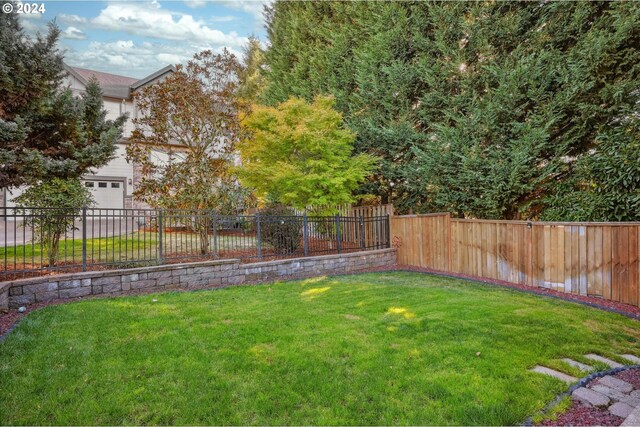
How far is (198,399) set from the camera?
2609mm

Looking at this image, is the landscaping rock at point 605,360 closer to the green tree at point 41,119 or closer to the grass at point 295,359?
the grass at point 295,359

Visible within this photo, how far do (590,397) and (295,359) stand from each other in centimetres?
232

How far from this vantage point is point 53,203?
6363 mm

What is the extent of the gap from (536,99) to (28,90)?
9311 mm

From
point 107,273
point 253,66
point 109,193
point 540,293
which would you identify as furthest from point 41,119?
point 253,66

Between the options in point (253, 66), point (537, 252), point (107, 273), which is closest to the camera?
point (107, 273)

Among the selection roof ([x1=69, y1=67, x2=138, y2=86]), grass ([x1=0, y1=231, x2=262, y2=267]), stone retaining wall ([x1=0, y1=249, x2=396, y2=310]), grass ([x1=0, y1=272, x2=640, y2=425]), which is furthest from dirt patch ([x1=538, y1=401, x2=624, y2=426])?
roof ([x1=69, y1=67, x2=138, y2=86])

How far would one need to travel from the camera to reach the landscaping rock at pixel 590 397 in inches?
101

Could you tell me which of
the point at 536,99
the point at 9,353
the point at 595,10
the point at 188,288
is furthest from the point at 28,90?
the point at 595,10

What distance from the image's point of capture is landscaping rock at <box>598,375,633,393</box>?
9.02ft

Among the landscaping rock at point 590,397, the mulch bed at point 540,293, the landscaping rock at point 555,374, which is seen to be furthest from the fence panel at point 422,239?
the landscaping rock at point 590,397

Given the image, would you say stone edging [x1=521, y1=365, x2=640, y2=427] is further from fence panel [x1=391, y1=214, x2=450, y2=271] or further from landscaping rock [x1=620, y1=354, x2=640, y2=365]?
fence panel [x1=391, y1=214, x2=450, y2=271]

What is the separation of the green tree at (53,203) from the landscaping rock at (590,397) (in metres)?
7.12

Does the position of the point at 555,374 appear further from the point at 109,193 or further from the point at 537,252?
the point at 109,193
